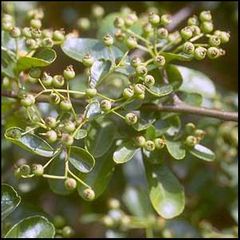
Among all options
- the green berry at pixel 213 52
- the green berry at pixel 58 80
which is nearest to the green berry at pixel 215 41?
the green berry at pixel 213 52

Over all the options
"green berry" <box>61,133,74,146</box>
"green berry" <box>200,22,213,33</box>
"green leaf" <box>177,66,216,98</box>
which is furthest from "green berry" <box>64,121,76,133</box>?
"green leaf" <box>177,66,216,98</box>

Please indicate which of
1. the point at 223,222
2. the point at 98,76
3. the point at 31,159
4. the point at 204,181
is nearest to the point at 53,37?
the point at 98,76

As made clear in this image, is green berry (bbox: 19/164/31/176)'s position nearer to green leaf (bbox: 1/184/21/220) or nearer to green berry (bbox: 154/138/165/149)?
green leaf (bbox: 1/184/21/220)

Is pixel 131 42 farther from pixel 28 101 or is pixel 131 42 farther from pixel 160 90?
pixel 28 101

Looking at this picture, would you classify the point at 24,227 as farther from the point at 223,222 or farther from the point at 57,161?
the point at 223,222

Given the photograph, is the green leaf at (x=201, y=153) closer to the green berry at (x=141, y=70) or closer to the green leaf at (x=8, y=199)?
the green berry at (x=141, y=70)
